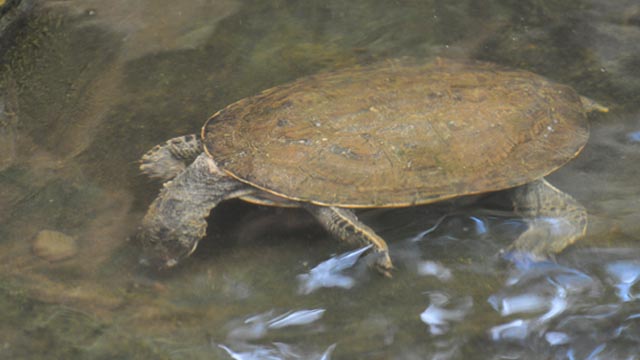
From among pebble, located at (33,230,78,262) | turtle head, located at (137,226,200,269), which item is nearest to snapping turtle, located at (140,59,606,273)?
turtle head, located at (137,226,200,269)

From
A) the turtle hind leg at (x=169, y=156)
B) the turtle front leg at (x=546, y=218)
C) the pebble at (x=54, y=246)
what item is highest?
the turtle hind leg at (x=169, y=156)

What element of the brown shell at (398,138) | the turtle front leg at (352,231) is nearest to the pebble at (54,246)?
the brown shell at (398,138)

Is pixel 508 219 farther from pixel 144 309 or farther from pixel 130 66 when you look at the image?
pixel 130 66

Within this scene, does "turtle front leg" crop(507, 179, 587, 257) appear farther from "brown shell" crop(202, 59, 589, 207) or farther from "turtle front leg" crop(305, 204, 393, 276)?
"turtle front leg" crop(305, 204, 393, 276)

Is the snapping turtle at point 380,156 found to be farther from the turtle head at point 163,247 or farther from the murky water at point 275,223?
the murky water at point 275,223

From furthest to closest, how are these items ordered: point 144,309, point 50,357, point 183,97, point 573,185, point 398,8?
point 398,8, point 183,97, point 573,185, point 144,309, point 50,357

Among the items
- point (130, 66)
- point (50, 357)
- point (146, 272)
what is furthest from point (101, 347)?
point (130, 66)
